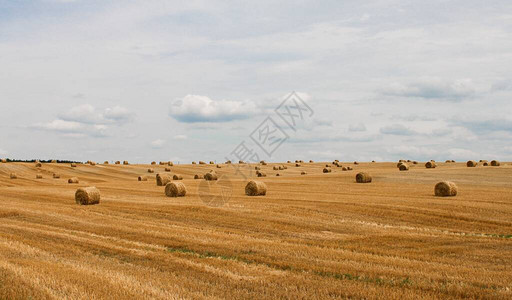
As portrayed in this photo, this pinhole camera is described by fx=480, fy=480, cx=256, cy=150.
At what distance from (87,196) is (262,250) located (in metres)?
17.5

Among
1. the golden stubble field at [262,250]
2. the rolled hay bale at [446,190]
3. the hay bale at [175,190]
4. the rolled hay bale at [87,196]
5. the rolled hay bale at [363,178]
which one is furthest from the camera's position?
the rolled hay bale at [363,178]

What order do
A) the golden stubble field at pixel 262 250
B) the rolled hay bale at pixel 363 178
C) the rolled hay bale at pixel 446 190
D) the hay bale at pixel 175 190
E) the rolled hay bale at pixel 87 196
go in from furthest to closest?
the rolled hay bale at pixel 363 178
the hay bale at pixel 175 190
the rolled hay bale at pixel 446 190
the rolled hay bale at pixel 87 196
the golden stubble field at pixel 262 250

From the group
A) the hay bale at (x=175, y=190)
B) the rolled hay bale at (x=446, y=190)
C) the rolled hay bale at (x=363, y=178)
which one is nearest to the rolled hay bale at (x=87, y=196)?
the hay bale at (x=175, y=190)

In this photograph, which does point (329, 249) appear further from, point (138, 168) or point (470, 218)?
point (138, 168)

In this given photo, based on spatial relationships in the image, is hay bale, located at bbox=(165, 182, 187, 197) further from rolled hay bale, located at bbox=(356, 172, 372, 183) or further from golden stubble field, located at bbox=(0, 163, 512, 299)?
rolled hay bale, located at bbox=(356, 172, 372, 183)

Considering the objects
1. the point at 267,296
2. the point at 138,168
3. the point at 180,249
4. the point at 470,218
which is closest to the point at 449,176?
the point at 470,218

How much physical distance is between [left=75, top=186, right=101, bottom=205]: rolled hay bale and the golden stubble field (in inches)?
57.2

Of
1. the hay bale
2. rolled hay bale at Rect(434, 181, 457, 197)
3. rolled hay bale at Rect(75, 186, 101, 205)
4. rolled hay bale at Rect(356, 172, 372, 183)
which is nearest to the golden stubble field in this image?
rolled hay bale at Rect(75, 186, 101, 205)

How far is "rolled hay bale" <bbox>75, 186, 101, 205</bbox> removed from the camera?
92.6ft

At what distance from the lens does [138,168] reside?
78.2m

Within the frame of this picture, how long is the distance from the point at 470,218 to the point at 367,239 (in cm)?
762

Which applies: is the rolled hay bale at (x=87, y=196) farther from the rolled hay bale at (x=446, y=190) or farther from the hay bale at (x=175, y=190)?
the rolled hay bale at (x=446, y=190)

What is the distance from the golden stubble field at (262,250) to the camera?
9523mm

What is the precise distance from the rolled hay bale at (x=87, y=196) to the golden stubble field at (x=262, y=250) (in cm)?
145
